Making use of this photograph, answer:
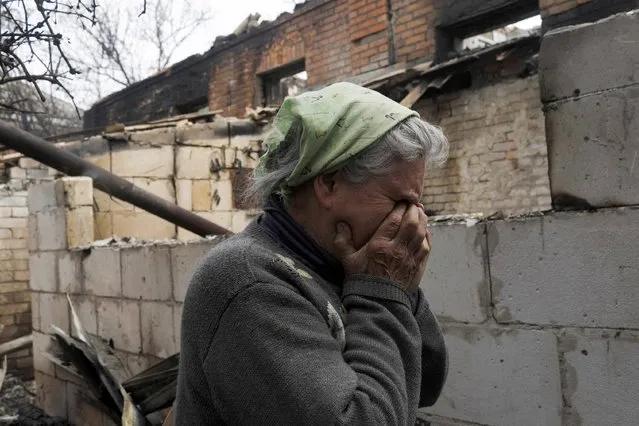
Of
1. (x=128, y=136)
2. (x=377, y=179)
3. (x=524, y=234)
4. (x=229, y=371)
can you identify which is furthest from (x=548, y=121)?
(x=128, y=136)

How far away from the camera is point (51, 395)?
609 cm

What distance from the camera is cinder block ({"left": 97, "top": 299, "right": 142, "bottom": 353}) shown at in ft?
15.9

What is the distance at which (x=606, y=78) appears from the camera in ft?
6.90

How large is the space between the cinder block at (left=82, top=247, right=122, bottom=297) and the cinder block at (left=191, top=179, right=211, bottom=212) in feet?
7.14

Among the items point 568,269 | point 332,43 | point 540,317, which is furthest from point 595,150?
point 332,43

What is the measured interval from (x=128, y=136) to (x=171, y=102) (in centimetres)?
686

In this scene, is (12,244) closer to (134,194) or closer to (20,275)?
(20,275)

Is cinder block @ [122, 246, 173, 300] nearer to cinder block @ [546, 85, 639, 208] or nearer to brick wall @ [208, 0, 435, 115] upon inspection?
cinder block @ [546, 85, 639, 208]

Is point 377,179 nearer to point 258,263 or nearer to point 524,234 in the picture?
point 258,263

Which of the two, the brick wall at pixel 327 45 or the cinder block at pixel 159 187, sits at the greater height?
the brick wall at pixel 327 45

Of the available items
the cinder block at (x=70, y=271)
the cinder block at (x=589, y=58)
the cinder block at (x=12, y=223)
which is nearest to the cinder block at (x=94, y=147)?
the cinder block at (x=70, y=271)

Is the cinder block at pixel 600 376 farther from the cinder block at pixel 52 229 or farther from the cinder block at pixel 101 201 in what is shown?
the cinder block at pixel 101 201

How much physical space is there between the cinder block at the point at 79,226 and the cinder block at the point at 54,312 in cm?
62

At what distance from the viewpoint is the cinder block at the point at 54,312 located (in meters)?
5.71
